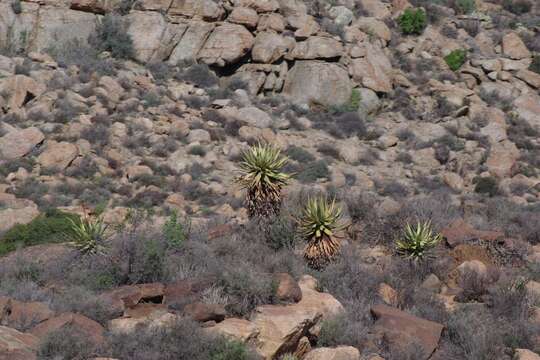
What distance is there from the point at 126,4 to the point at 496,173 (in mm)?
18247

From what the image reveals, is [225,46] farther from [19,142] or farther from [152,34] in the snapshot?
[19,142]

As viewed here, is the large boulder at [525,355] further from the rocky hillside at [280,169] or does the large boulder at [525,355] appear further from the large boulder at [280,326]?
the large boulder at [280,326]

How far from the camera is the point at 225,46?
26531 mm

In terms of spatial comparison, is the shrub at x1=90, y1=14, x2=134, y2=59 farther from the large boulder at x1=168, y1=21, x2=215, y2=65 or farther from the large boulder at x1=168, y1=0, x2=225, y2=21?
the large boulder at x1=168, y1=0, x2=225, y2=21

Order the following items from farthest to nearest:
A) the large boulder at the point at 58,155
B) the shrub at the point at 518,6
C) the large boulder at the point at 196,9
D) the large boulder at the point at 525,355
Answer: the shrub at the point at 518,6
the large boulder at the point at 196,9
the large boulder at the point at 58,155
the large boulder at the point at 525,355

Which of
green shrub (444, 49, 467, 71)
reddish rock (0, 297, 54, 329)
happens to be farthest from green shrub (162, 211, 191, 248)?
green shrub (444, 49, 467, 71)

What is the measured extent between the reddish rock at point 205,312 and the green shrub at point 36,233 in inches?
225

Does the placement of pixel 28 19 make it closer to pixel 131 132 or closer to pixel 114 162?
pixel 131 132

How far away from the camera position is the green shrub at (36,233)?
12228mm

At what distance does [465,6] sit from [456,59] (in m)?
7.10

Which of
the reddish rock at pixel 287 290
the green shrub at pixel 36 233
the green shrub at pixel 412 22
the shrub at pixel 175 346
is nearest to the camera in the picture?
the shrub at pixel 175 346

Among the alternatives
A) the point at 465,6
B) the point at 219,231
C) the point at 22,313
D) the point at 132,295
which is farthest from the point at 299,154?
the point at 465,6

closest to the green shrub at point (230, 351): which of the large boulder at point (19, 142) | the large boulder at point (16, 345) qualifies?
the large boulder at point (16, 345)

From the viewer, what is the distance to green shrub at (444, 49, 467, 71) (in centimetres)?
3022
